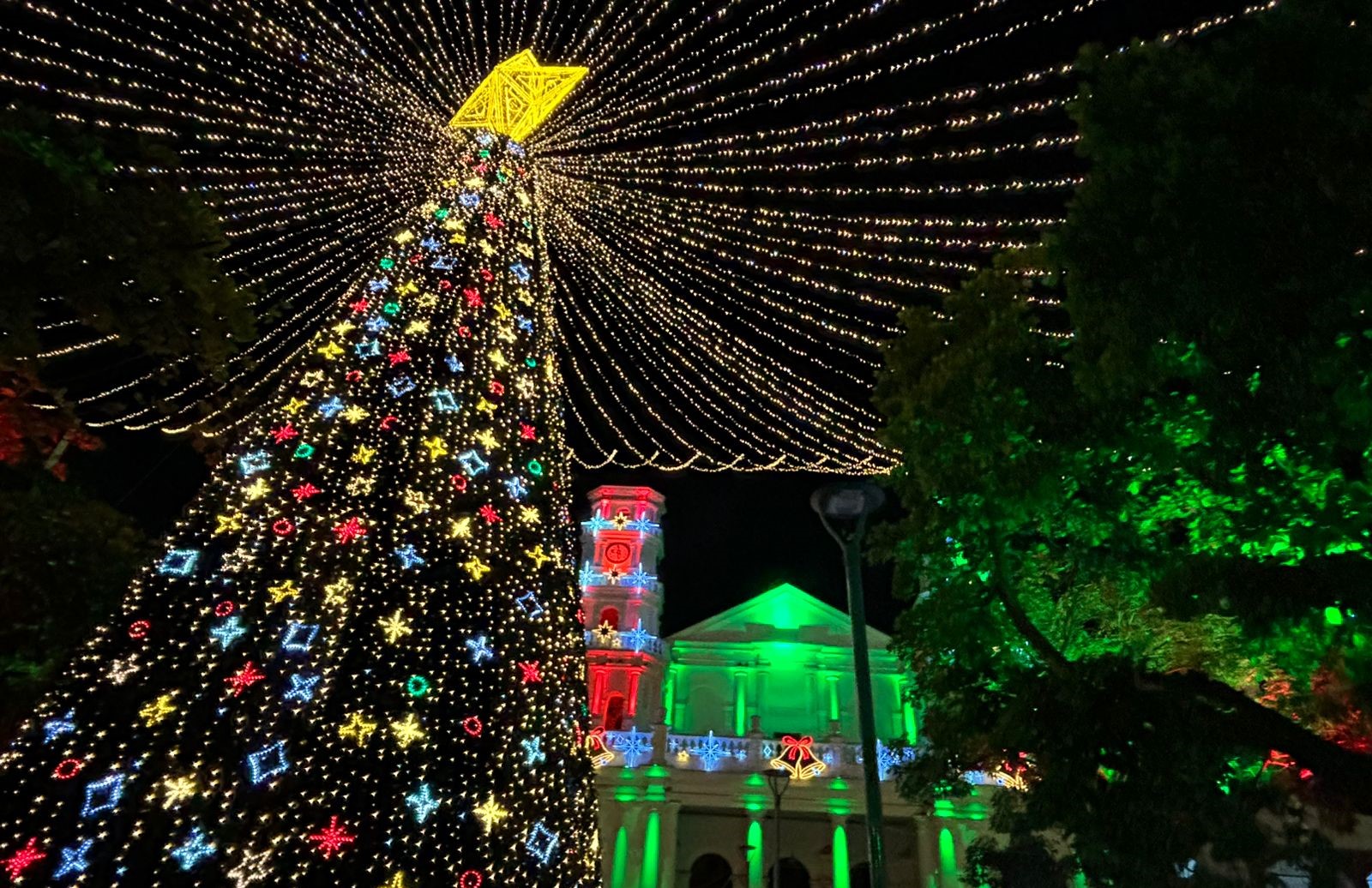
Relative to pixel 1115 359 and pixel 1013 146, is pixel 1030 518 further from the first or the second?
pixel 1013 146

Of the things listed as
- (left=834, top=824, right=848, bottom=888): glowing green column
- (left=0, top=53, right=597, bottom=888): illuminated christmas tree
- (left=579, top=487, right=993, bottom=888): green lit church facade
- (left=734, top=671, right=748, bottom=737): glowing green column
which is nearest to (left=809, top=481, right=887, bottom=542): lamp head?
(left=0, top=53, right=597, bottom=888): illuminated christmas tree

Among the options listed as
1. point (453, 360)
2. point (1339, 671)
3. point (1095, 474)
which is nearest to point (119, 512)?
point (453, 360)

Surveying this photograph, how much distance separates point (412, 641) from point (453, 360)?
2643 millimetres

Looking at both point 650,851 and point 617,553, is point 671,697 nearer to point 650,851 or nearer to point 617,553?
point 617,553

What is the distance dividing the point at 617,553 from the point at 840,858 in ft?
33.9

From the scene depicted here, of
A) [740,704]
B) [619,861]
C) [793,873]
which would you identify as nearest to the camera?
[619,861]

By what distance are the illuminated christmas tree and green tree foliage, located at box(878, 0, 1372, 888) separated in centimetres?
416

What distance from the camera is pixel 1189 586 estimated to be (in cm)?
650

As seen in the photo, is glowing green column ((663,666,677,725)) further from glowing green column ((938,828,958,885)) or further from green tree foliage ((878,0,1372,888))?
green tree foliage ((878,0,1372,888))

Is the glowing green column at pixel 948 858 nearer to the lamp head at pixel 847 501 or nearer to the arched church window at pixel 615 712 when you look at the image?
the arched church window at pixel 615 712

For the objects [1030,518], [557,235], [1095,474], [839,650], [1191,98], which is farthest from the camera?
[839,650]

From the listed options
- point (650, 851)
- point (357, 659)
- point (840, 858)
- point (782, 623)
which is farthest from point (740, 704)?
point (357, 659)

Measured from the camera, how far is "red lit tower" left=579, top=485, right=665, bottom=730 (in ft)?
74.6

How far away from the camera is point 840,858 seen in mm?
20234
